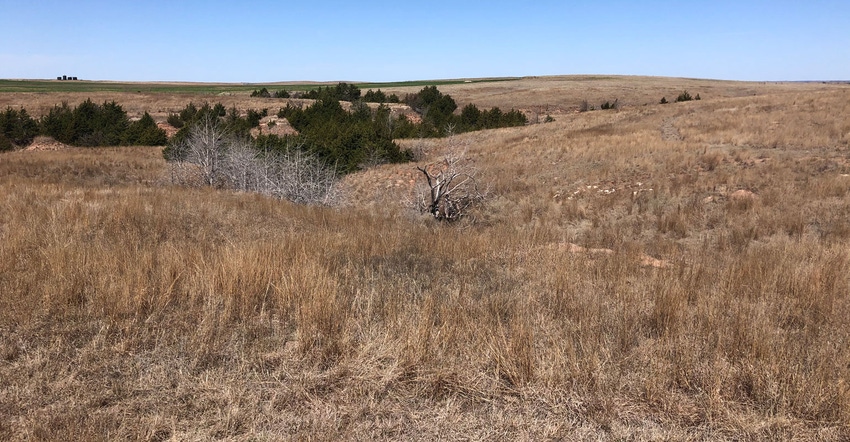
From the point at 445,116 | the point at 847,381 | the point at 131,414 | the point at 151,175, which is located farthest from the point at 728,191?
the point at 445,116

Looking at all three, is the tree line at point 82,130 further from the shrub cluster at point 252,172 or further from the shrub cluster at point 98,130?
the shrub cluster at point 252,172

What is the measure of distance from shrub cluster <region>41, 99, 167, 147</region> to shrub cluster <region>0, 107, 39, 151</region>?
75 centimetres

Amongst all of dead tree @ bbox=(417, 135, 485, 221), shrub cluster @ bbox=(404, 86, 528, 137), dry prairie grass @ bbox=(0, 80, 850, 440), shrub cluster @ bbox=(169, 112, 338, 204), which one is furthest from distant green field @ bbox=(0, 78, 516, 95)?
dry prairie grass @ bbox=(0, 80, 850, 440)

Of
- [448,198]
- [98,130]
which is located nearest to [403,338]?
[448,198]

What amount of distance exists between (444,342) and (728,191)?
12735 mm

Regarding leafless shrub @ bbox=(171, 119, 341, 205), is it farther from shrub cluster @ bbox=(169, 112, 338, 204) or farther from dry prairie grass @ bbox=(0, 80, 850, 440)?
dry prairie grass @ bbox=(0, 80, 850, 440)

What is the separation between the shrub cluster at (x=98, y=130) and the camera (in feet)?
104

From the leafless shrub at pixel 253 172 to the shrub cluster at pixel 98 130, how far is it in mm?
13876

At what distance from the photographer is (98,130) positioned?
33.3 metres

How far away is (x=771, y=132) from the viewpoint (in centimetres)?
1928

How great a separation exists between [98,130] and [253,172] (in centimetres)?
2473

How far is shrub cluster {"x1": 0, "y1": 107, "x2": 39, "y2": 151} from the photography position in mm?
31491

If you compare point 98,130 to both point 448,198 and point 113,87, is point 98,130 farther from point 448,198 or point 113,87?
point 113,87

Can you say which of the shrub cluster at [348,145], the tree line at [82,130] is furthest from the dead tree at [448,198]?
the tree line at [82,130]
